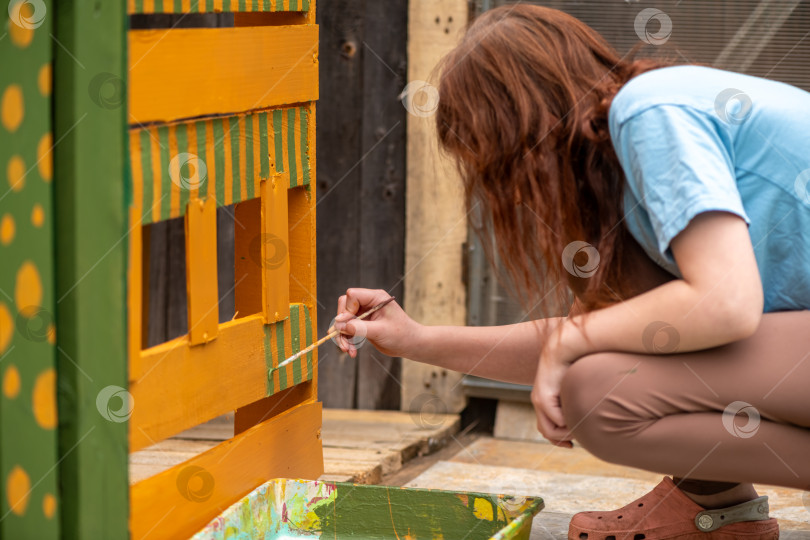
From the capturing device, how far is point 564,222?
1370mm

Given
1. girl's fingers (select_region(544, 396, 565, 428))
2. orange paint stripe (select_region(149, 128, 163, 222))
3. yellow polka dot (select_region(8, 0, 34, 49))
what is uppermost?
yellow polka dot (select_region(8, 0, 34, 49))

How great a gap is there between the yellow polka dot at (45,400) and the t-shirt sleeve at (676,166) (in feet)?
2.59

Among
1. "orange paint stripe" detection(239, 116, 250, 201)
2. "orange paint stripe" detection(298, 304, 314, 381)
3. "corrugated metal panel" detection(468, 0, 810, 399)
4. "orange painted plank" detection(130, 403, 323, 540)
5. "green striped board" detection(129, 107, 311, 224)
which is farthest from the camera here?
"corrugated metal panel" detection(468, 0, 810, 399)

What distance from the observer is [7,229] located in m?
1.26

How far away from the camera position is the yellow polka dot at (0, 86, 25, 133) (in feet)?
4.05

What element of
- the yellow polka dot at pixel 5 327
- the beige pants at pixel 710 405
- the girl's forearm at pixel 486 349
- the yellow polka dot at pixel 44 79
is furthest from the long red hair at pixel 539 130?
the yellow polka dot at pixel 5 327

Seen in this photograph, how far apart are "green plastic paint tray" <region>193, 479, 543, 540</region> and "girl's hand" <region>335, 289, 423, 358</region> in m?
0.24

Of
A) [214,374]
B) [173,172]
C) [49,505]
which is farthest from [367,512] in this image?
[173,172]

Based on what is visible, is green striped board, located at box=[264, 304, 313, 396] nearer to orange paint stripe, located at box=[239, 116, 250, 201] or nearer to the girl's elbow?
orange paint stripe, located at box=[239, 116, 250, 201]

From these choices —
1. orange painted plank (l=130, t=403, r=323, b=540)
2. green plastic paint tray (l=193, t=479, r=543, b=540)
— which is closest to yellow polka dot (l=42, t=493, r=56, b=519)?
orange painted plank (l=130, t=403, r=323, b=540)

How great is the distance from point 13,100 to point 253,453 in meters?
0.71

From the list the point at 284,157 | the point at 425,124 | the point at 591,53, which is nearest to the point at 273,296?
the point at 284,157

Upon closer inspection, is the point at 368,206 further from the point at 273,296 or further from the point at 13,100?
the point at 13,100

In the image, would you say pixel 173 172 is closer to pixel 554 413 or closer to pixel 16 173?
pixel 16 173
